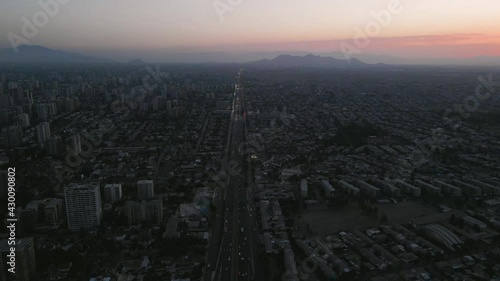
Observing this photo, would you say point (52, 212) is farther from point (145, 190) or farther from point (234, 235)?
point (234, 235)

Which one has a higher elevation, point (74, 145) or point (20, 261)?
point (74, 145)

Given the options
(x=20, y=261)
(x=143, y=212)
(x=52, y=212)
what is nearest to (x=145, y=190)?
(x=143, y=212)

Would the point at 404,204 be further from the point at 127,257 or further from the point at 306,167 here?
the point at 127,257

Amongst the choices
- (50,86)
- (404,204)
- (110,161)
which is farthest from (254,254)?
(50,86)

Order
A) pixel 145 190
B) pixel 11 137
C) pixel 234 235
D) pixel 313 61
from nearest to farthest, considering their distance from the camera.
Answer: pixel 234 235 < pixel 145 190 < pixel 11 137 < pixel 313 61

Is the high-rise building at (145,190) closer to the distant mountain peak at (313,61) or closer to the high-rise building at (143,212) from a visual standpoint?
the high-rise building at (143,212)

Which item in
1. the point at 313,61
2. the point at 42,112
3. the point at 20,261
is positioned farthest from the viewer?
the point at 313,61
